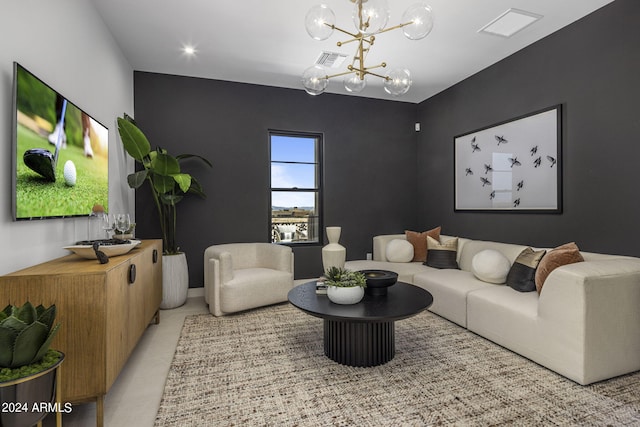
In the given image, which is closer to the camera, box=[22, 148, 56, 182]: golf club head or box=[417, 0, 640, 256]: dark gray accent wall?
box=[22, 148, 56, 182]: golf club head

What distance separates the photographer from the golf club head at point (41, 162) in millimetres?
1780

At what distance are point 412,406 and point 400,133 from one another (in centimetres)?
441

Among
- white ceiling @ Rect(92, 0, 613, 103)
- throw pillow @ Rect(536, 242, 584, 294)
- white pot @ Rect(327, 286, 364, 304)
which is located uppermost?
white ceiling @ Rect(92, 0, 613, 103)

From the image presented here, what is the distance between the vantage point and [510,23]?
3.14 m

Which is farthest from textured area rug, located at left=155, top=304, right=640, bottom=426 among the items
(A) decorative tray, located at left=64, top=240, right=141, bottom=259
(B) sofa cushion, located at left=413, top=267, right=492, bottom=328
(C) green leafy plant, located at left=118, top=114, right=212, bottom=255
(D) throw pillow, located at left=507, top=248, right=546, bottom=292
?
(C) green leafy plant, located at left=118, top=114, right=212, bottom=255

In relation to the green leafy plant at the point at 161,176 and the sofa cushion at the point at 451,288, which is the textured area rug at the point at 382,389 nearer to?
the sofa cushion at the point at 451,288

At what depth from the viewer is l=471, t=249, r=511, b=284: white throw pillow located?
A: 10.2 ft

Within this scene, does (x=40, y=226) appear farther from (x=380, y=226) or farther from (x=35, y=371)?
(x=380, y=226)

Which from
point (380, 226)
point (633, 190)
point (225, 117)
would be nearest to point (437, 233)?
point (380, 226)

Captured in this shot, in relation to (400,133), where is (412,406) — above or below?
below

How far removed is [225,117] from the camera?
457 centimetres

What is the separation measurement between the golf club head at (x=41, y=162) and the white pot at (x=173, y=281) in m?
1.89

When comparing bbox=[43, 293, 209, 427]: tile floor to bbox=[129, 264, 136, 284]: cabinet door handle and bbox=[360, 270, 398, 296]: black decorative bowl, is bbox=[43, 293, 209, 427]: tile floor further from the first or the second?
bbox=[360, 270, 398, 296]: black decorative bowl

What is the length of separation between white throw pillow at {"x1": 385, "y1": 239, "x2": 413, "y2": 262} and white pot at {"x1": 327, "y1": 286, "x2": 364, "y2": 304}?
6.49 feet
